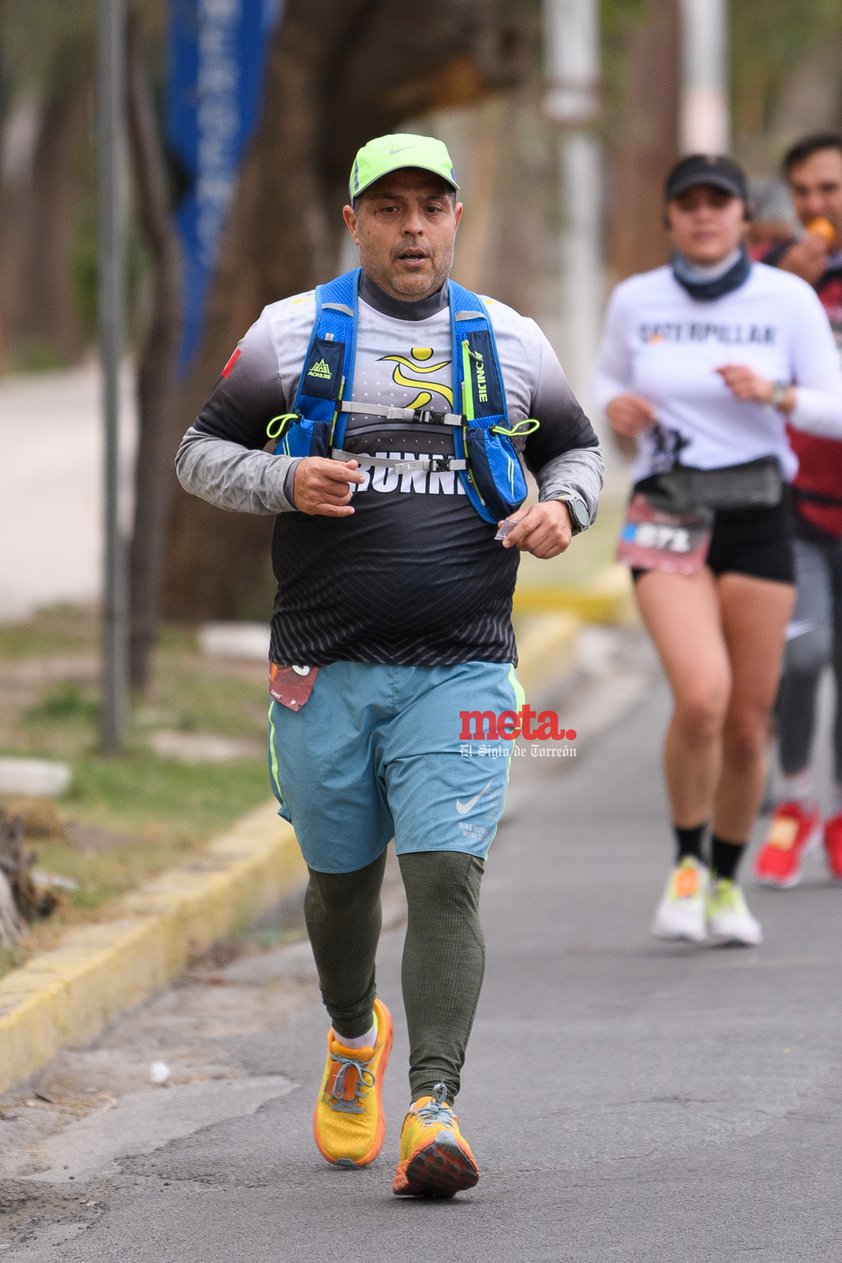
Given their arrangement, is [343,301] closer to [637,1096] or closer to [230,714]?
[637,1096]

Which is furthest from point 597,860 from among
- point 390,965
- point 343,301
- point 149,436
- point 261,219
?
point 261,219

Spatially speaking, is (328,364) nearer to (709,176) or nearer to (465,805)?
(465,805)

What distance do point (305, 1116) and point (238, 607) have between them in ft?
24.7

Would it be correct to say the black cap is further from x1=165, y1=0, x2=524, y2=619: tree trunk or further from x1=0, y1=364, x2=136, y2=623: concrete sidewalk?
x1=165, y1=0, x2=524, y2=619: tree trunk

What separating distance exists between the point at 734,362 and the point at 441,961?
A: 2.53m

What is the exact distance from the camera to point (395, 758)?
4.45m

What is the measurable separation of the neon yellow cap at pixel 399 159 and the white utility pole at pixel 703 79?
13655 mm

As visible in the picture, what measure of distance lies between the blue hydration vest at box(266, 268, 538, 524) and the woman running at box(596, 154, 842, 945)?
1935 millimetres

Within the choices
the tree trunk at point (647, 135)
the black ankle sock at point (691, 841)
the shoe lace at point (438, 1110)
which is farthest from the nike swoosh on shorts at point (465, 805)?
the tree trunk at point (647, 135)

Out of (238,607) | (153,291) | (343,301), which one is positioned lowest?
(238,607)

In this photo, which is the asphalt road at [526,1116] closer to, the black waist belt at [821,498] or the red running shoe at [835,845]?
the red running shoe at [835,845]

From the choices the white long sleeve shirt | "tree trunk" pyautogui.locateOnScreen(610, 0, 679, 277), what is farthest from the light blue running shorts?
"tree trunk" pyautogui.locateOnScreen(610, 0, 679, 277)

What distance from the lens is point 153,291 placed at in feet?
34.2

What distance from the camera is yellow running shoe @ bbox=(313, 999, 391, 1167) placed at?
15.3 ft
